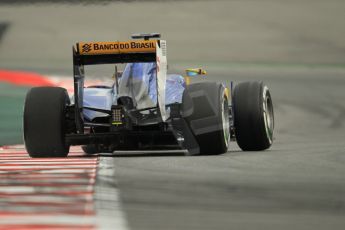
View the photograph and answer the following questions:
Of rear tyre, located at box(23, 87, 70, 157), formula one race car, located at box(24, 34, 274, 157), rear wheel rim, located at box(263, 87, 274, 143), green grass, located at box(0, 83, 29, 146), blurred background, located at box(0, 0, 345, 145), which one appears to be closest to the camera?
formula one race car, located at box(24, 34, 274, 157)

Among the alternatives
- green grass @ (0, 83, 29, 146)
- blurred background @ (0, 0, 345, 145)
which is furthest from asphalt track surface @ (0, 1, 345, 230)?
green grass @ (0, 83, 29, 146)

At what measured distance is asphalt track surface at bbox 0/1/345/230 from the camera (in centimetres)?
533

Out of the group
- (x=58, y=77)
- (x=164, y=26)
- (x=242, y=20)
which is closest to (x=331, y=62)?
(x=242, y=20)

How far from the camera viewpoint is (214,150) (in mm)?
9812

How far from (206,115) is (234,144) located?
407 centimetres

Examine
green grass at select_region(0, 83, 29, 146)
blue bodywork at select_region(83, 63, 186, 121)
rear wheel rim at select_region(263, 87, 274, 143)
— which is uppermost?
blue bodywork at select_region(83, 63, 186, 121)

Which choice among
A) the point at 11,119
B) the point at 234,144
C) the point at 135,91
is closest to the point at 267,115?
the point at 135,91

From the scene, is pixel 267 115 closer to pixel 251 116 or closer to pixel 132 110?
pixel 251 116

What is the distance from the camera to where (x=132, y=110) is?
9953mm

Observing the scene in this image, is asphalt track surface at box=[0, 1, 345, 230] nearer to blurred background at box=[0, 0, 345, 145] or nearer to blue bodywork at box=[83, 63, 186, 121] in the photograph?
blurred background at box=[0, 0, 345, 145]

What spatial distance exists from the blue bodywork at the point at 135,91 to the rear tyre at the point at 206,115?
0.48m

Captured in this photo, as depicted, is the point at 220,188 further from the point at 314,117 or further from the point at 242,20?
the point at 242,20

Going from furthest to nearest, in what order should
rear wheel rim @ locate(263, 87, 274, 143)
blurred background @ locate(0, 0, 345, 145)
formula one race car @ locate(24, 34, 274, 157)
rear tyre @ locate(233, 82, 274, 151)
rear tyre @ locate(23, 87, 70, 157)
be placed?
blurred background @ locate(0, 0, 345, 145), rear wheel rim @ locate(263, 87, 274, 143), rear tyre @ locate(233, 82, 274, 151), rear tyre @ locate(23, 87, 70, 157), formula one race car @ locate(24, 34, 274, 157)

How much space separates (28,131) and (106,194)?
415cm
